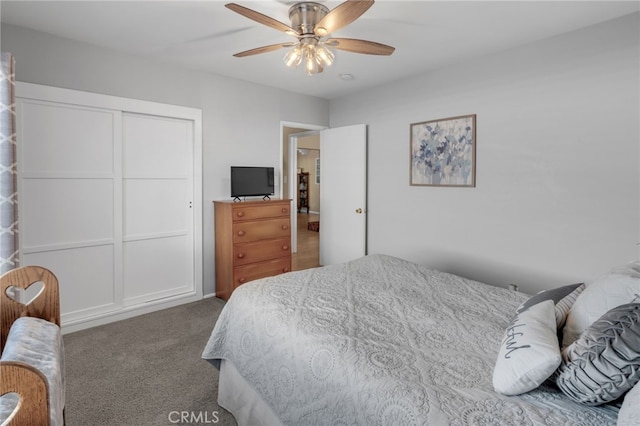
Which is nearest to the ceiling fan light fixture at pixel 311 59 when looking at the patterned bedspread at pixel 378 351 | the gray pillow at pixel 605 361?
the patterned bedspread at pixel 378 351

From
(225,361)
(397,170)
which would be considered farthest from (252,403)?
(397,170)

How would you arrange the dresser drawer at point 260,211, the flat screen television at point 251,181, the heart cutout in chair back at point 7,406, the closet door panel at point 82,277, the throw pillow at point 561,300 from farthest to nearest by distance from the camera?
the flat screen television at point 251,181, the dresser drawer at point 260,211, the closet door panel at point 82,277, the throw pillow at point 561,300, the heart cutout in chair back at point 7,406

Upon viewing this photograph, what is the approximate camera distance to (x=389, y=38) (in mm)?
2914

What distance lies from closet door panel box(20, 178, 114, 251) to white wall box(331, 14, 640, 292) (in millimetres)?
3070

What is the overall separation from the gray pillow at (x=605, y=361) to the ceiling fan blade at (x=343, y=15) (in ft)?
5.48

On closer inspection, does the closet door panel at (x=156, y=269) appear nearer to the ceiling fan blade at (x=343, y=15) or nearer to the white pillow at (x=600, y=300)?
the ceiling fan blade at (x=343, y=15)

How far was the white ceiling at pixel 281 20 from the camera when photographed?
7.87ft

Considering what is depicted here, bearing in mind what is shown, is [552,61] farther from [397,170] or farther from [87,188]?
[87,188]

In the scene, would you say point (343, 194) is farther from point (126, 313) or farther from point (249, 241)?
point (126, 313)

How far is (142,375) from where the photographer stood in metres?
2.37

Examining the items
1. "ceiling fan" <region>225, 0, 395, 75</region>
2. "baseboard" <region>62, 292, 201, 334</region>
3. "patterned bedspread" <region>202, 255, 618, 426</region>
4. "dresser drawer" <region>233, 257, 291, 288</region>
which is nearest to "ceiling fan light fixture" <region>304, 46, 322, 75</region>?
"ceiling fan" <region>225, 0, 395, 75</region>

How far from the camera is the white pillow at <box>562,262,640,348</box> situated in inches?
50.7

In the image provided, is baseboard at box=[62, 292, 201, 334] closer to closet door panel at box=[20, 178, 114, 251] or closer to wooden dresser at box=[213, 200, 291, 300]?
wooden dresser at box=[213, 200, 291, 300]

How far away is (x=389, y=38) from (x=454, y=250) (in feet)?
7.00
